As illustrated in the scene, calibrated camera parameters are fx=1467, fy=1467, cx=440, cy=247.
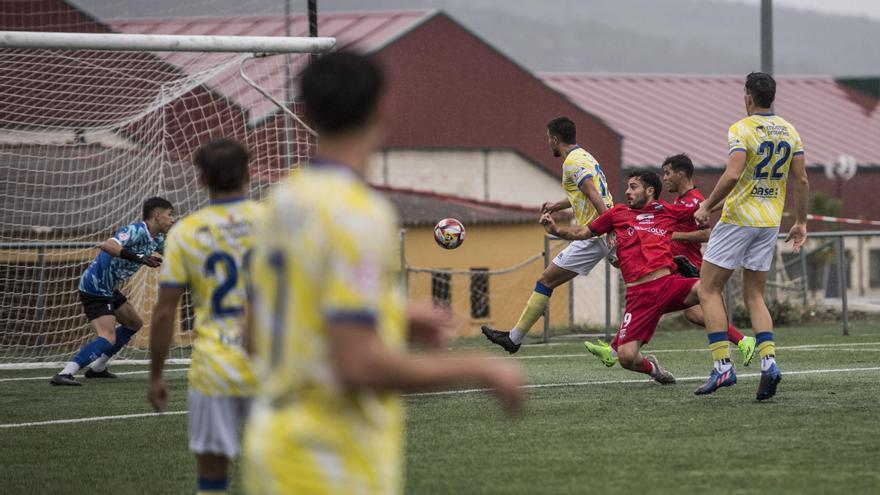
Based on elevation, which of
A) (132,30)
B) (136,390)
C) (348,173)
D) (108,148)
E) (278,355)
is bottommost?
(136,390)

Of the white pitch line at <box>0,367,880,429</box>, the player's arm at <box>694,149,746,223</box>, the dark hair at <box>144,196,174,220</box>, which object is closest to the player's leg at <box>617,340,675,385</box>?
the white pitch line at <box>0,367,880,429</box>

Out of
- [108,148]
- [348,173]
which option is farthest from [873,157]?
[348,173]

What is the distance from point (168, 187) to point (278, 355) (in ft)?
49.5

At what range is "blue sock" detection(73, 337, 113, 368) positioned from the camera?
532 inches

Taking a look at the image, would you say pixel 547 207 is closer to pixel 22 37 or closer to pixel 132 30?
pixel 22 37

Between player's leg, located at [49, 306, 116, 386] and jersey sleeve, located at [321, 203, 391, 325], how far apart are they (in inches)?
407

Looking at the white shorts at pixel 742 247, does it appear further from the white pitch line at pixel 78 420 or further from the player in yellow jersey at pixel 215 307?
the player in yellow jersey at pixel 215 307

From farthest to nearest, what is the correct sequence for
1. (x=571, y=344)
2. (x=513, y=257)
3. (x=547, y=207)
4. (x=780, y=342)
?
(x=513, y=257) → (x=571, y=344) → (x=780, y=342) → (x=547, y=207)

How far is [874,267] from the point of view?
4678 cm

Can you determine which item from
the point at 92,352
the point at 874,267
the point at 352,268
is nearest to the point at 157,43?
the point at 92,352

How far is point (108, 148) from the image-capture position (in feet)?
59.1

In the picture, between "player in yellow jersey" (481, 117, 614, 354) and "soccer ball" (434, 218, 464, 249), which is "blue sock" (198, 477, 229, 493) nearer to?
"player in yellow jersey" (481, 117, 614, 354)

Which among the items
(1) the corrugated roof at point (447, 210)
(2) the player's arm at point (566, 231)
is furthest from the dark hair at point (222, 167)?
(1) the corrugated roof at point (447, 210)

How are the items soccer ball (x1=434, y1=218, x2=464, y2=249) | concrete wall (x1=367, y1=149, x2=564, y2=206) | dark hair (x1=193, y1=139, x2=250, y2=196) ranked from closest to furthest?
dark hair (x1=193, y1=139, x2=250, y2=196)
soccer ball (x1=434, y1=218, x2=464, y2=249)
concrete wall (x1=367, y1=149, x2=564, y2=206)
